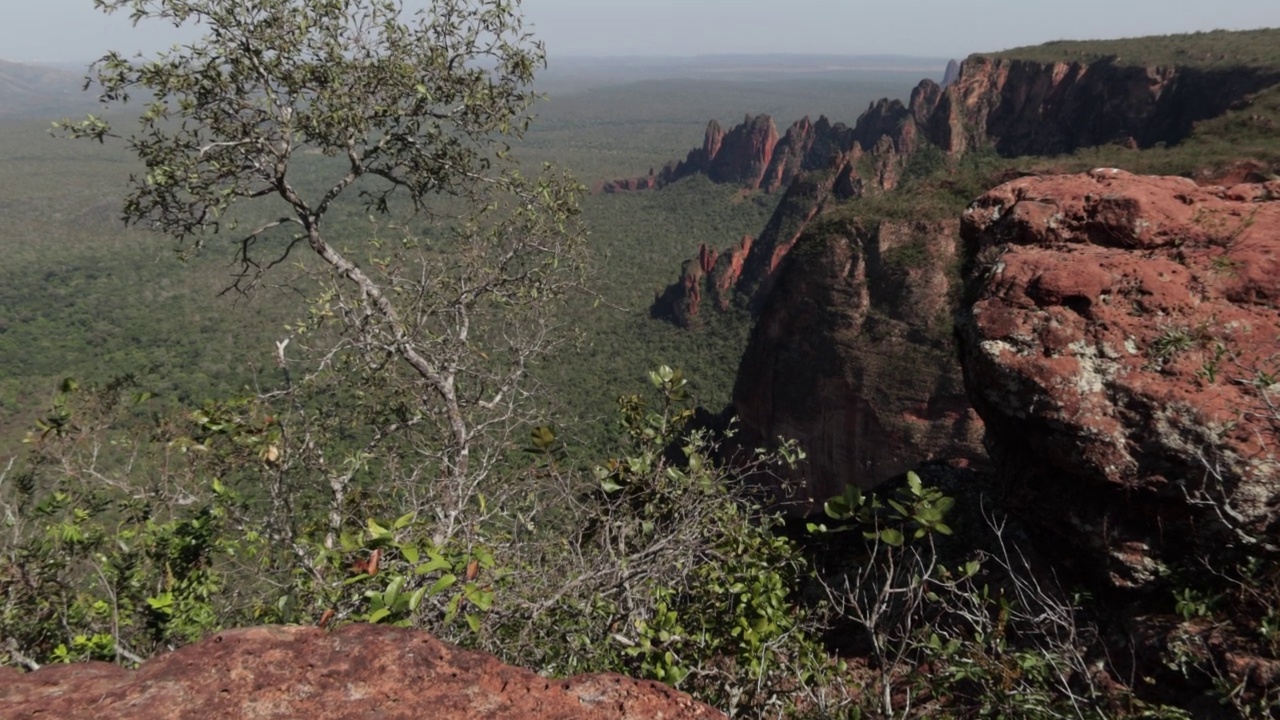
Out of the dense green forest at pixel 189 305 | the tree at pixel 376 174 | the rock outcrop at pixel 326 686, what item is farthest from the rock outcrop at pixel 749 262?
the rock outcrop at pixel 326 686

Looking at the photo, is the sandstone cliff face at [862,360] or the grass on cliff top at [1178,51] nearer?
the sandstone cliff face at [862,360]

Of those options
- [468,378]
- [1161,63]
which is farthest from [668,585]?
[1161,63]

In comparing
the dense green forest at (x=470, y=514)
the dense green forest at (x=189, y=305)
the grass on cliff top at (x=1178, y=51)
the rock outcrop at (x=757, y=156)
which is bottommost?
the dense green forest at (x=189, y=305)

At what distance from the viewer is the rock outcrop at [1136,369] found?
438 centimetres

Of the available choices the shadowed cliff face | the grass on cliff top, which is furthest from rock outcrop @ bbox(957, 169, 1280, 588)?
the grass on cliff top

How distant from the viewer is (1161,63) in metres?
51.2

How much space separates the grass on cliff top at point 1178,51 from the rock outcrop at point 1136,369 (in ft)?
172

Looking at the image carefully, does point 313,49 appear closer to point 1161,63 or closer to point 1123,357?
point 1123,357

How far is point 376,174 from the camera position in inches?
264

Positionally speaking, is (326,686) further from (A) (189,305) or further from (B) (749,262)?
(A) (189,305)

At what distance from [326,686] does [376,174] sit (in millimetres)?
5322

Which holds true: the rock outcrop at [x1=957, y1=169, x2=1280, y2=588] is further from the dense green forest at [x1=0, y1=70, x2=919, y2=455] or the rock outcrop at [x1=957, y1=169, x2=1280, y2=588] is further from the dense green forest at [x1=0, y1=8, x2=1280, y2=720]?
the dense green forest at [x1=0, y1=70, x2=919, y2=455]

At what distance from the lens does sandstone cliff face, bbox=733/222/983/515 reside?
2450 centimetres

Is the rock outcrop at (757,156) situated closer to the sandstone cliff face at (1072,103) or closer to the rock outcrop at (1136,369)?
the sandstone cliff face at (1072,103)
